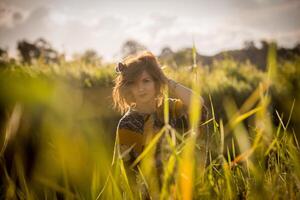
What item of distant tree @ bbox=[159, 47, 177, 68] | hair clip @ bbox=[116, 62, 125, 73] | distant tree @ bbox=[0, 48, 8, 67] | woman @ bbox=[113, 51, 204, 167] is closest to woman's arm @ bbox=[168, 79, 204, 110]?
woman @ bbox=[113, 51, 204, 167]

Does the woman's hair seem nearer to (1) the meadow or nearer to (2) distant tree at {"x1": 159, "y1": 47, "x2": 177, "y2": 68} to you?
(1) the meadow

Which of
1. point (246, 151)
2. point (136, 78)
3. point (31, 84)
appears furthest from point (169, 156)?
point (31, 84)

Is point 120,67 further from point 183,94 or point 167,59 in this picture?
point 167,59

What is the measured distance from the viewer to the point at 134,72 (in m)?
3.01

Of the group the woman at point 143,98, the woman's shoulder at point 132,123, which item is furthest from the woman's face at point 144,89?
the woman's shoulder at point 132,123

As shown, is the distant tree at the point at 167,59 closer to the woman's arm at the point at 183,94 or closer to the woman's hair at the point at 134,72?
the woman's hair at the point at 134,72

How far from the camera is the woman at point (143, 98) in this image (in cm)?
278

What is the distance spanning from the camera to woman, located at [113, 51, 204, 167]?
278 cm

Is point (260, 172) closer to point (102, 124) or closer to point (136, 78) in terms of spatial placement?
point (136, 78)

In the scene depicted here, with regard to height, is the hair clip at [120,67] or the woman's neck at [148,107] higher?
the hair clip at [120,67]

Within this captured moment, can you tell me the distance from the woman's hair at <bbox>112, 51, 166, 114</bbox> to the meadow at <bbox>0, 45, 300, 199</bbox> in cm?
46

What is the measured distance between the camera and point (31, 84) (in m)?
4.43

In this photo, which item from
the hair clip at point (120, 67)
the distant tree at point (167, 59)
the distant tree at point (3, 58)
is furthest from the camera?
the distant tree at point (167, 59)


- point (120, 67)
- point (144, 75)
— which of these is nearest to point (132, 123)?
point (144, 75)
